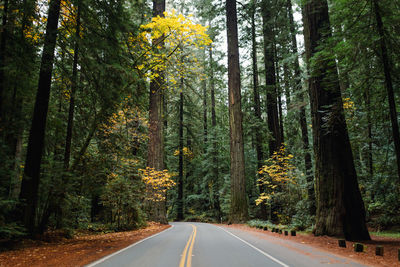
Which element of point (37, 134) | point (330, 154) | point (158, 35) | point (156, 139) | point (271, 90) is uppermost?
point (158, 35)

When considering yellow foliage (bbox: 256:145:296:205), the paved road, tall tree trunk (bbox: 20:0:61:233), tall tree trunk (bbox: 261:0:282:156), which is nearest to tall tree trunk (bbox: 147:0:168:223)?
yellow foliage (bbox: 256:145:296:205)

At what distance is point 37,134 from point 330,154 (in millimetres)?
11031

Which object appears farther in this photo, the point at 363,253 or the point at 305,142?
the point at 305,142

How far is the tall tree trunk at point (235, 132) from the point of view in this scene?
17.5m

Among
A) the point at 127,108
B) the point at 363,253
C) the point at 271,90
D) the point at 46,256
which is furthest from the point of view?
the point at 271,90

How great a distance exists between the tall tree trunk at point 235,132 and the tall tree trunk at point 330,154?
780 centimetres

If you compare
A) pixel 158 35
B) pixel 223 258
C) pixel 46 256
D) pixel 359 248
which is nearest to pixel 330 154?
pixel 359 248

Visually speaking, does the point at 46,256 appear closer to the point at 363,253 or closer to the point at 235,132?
the point at 363,253

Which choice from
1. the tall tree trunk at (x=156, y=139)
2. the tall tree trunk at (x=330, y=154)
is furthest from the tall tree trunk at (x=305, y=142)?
the tall tree trunk at (x=156, y=139)

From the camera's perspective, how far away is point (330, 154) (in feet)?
32.4

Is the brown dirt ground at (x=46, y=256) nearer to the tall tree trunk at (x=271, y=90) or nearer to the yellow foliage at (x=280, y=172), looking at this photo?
the yellow foliage at (x=280, y=172)

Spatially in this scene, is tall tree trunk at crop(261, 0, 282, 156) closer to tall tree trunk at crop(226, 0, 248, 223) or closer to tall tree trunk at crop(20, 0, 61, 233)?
tall tree trunk at crop(226, 0, 248, 223)

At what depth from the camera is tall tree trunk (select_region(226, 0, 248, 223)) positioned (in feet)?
57.5

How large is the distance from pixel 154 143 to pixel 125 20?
391 inches
